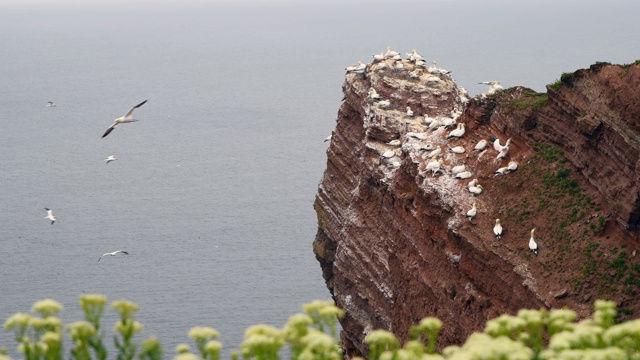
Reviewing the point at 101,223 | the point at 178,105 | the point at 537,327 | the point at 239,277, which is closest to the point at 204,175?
the point at 101,223

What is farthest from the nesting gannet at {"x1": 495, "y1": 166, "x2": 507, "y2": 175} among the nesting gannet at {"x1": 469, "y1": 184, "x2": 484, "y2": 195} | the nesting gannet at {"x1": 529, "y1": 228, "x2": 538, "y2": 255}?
the nesting gannet at {"x1": 529, "y1": 228, "x2": 538, "y2": 255}

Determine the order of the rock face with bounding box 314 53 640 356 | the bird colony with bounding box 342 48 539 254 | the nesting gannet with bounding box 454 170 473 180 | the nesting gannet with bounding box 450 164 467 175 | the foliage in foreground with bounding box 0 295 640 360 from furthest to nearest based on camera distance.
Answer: the nesting gannet with bounding box 450 164 467 175 → the nesting gannet with bounding box 454 170 473 180 → the bird colony with bounding box 342 48 539 254 → the rock face with bounding box 314 53 640 356 → the foliage in foreground with bounding box 0 295 640 360

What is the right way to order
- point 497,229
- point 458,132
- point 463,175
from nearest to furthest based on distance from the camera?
point 497,229 < point 463,175 < point 458,132

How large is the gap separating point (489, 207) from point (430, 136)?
8.54 meters

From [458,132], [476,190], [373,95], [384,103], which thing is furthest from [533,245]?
[373,95]

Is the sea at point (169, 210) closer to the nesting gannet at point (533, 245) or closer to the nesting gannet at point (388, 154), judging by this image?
the nesting gannet at point (388, 154)

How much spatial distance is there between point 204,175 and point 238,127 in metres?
30.4

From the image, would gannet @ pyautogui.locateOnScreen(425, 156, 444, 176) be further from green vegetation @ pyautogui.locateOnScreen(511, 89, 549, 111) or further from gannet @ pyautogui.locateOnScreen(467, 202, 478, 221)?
green vegetation @ pyautogui.locateOnScreen(511, 89, 549, 111)

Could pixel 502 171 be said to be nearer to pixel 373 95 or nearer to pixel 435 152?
pixel 435 152

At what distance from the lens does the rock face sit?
152ft

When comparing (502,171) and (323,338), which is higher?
(502,171)

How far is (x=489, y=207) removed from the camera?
172 ft

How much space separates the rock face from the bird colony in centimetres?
9

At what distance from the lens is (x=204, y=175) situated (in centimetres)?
12988
